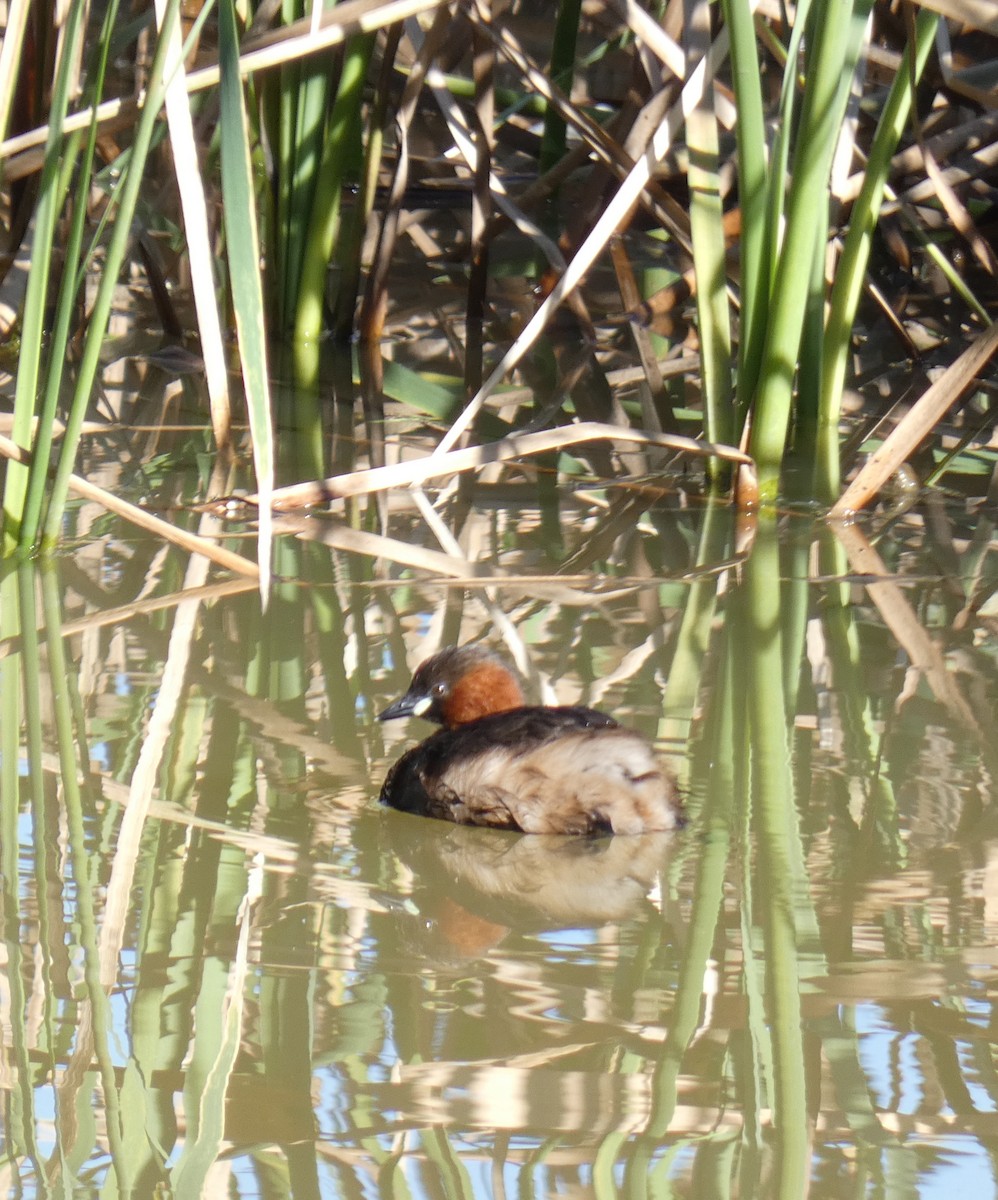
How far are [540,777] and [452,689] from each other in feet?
1.22

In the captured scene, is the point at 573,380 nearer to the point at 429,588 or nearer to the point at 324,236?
the point at 324,236

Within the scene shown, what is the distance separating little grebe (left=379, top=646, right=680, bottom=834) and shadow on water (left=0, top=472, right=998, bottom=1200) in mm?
44

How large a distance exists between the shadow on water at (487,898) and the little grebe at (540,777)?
0.04 m

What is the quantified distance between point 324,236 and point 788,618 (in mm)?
2737

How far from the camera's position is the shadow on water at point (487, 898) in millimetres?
2207

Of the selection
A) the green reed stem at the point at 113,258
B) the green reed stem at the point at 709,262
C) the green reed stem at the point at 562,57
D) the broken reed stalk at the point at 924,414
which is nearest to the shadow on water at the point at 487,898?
the green reed stem at the point at 113,258

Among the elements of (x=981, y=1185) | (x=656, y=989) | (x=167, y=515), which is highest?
(x=167, y=515)

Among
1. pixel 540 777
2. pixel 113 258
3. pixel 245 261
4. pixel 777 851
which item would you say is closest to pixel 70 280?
pixel 113 258

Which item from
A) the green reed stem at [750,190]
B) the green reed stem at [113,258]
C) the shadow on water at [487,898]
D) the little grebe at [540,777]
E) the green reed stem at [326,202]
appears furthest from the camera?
the green reed stem at [326,202]

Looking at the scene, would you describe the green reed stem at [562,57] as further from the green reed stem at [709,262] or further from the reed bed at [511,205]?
the green reed stem at [709,262]

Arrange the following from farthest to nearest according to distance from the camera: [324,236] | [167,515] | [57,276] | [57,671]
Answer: [57,276] < [324,236] < [167,515] < [57,671]

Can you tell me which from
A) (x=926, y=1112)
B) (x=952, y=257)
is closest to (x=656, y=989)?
(x=926, y=1112)

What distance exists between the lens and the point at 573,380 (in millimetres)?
6711

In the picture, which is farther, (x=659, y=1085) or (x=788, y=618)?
(x=788, y=618)
